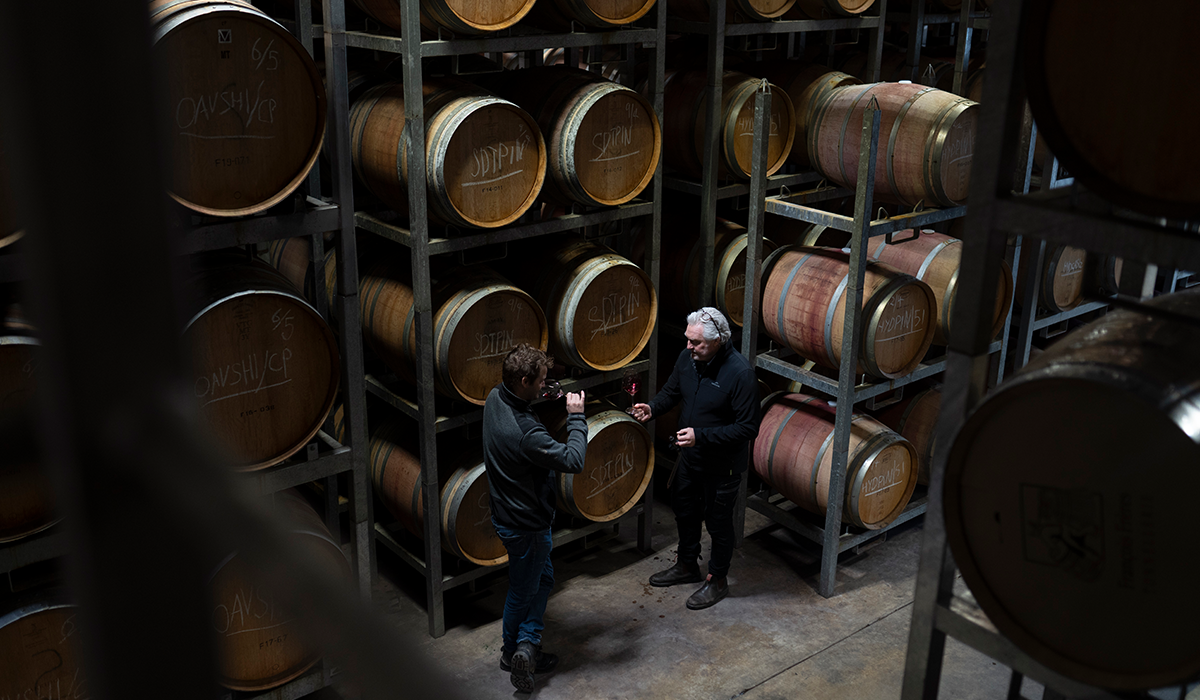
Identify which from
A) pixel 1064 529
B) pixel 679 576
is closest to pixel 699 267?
pixel 679 576

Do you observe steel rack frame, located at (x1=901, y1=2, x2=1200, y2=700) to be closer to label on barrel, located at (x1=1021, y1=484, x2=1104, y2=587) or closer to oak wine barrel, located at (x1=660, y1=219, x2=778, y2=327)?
label on barrel, located at (x1=1021, y1=484, x2=1104, y2=587)

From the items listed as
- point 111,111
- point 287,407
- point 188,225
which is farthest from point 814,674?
point 111,111

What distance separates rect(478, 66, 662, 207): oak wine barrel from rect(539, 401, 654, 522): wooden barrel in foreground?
143 centimetres

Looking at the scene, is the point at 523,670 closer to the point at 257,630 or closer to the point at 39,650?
the point at 257,630

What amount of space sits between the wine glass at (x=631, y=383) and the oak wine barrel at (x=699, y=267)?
907 mm

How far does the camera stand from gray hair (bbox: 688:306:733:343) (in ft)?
20.2

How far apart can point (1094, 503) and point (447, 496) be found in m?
4.61

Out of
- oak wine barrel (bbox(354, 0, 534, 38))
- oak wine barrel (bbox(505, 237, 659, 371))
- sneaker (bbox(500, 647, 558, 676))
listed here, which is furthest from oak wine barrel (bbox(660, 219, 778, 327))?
sneaker (bbox(500, 647, 558, 676))

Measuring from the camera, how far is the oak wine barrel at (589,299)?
6113mm

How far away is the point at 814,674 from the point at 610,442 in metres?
1.94

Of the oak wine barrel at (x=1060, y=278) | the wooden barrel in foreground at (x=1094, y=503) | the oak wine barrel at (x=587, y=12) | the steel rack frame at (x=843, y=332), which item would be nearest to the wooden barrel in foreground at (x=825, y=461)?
the steel rack frame at (x=843, y=332)

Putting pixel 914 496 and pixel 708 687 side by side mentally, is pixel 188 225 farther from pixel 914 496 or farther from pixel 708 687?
pixel 914 496

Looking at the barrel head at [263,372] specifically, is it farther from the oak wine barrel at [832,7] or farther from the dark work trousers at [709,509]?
the oak wine barrel at [832,7]

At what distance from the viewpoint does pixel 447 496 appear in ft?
19.5
